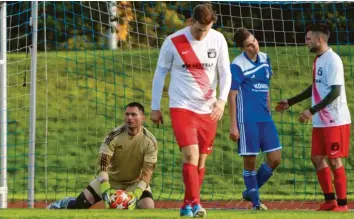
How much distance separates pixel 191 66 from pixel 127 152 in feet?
6.94

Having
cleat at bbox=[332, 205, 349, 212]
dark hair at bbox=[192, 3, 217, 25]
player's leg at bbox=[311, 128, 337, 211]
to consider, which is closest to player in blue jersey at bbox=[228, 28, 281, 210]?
player's leg at bbox=[311, 128, 337, 211]

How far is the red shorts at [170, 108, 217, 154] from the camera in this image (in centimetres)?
1067

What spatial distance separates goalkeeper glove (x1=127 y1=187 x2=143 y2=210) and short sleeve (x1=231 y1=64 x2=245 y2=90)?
1.42 metres

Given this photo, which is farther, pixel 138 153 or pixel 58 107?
pixel 58 107

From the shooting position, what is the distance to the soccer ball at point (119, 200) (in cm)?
1220

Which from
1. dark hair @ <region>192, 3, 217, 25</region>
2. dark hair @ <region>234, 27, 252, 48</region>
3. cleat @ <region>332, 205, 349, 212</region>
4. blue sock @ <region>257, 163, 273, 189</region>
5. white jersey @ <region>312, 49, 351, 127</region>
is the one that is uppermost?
dark hair @ <region>234, 27, 252, 48</region>

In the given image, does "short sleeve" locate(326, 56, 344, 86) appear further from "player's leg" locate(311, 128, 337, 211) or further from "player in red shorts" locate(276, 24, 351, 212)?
"player's leg" locate(311, 128, 337, 211)

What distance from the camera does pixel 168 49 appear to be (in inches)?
425

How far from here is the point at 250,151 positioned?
12.4 m

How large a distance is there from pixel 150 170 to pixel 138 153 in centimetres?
21

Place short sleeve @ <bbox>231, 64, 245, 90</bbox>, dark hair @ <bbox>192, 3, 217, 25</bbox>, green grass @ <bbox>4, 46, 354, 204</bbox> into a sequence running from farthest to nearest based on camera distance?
green grass @ <bbox>4, 46, 354, 204</bbox>, short sleeve @ <bbox>231, 64, 245, 90</bbox>, dark hair @ <bbox>192, 3, 217, 25</bbox>

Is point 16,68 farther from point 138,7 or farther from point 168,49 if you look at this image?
point 168,49

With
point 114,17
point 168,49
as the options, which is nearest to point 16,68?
point 114,17

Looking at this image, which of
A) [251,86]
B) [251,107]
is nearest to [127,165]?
[251,107]
